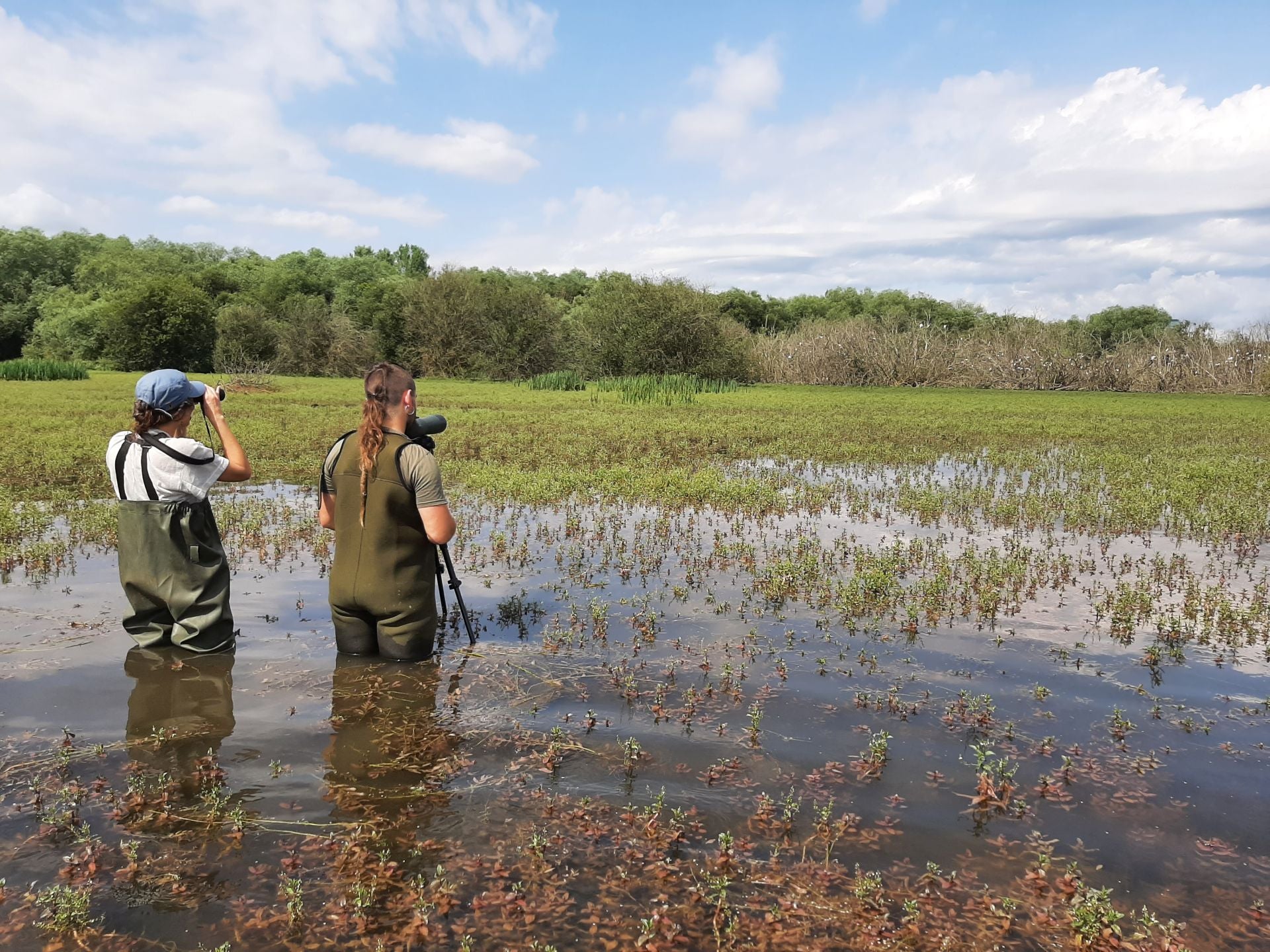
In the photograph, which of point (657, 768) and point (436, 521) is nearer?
point (657, 768)

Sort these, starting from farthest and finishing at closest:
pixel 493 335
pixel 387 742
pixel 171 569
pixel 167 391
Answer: pixel 493 335, pixel 171 569, pixel 167 391, pixel 387 742

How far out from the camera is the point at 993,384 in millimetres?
48594

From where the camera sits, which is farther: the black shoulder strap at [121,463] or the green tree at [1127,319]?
the green tree at [1127,319]

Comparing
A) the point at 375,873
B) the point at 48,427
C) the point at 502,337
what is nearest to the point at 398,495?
the point at 375,873

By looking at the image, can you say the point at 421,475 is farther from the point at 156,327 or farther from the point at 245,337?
the point at 156,327

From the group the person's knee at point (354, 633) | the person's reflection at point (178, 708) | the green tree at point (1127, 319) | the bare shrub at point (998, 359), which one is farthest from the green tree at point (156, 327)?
the green tree at point (1127, 319)

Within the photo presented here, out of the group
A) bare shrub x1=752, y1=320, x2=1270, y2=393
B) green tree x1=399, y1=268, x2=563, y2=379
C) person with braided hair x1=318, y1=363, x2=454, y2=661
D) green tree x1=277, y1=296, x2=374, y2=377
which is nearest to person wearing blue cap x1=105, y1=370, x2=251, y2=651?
person with braided hair x1=318, y1=363, x2=454, y2=661

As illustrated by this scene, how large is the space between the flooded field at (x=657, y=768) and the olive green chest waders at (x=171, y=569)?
0.26 metres

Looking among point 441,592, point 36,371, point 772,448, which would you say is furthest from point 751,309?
point 441,592

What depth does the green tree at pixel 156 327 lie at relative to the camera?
59594 millimetres

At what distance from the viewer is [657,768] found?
4812 millimetres

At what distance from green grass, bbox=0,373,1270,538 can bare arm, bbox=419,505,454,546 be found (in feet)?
23.6

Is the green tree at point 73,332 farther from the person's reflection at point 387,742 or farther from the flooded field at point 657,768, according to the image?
the person's reflection at point 387,742

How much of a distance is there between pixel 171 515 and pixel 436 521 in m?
1.68
